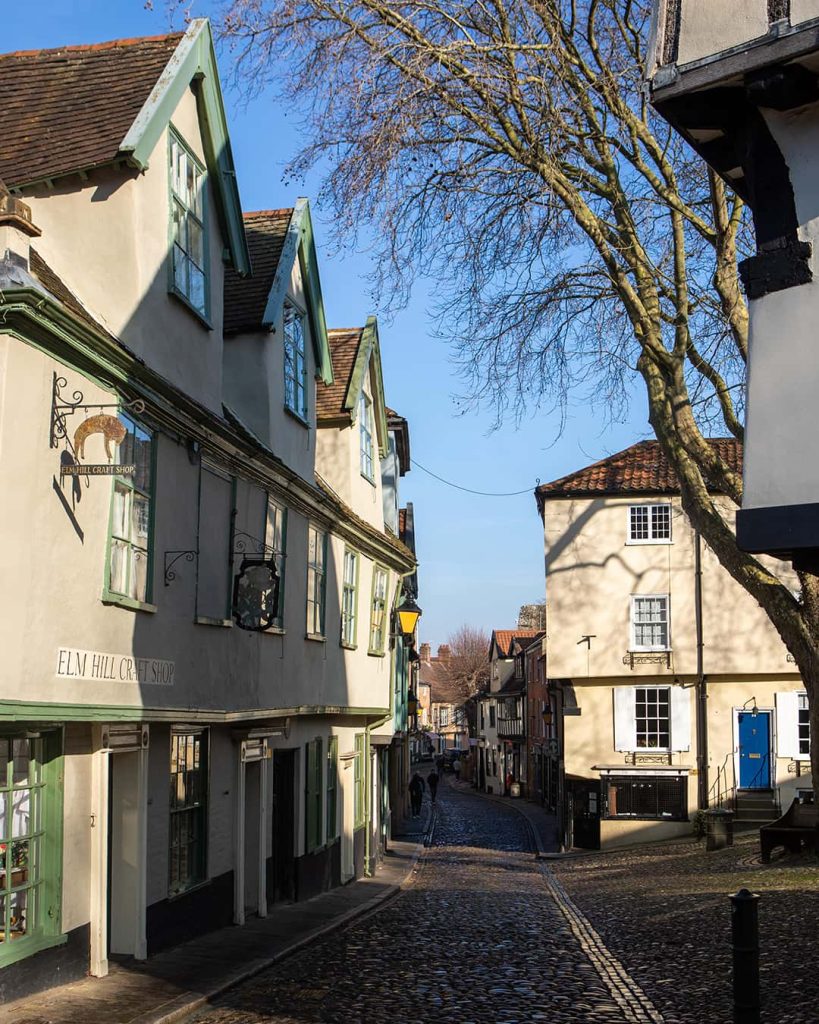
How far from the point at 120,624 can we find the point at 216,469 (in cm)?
327

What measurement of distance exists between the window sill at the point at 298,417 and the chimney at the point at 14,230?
27.0 ft

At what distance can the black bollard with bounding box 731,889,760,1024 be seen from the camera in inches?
307

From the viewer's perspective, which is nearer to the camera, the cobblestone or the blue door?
the cobblestone

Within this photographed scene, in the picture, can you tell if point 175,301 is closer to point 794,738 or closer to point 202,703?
point 202,703

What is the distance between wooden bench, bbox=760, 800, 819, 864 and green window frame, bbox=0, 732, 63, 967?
49.9 ft

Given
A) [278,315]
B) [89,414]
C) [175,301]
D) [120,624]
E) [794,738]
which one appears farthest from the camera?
[794,738]

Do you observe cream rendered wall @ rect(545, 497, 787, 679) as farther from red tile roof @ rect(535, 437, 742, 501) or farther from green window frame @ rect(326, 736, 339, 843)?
green window frame @ rect(326, 736, 339, 843)

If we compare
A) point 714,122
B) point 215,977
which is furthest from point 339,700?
point 714,122

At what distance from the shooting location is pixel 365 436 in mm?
24250

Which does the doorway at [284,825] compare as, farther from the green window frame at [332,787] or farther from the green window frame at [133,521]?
the green window frame at [133,521]

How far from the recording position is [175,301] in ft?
44.1

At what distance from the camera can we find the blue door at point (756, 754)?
3547 cm

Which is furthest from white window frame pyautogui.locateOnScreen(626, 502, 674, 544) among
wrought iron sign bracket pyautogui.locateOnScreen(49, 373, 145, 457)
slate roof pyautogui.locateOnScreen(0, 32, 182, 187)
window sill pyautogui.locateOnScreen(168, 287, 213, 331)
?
wrought iron sign bracket pyautogui.locateOnScreen(49, 373, 145, 457)

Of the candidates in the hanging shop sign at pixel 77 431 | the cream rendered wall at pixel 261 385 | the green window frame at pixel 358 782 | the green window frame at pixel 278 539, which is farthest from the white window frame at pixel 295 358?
the green window frame at pixel 358 782
